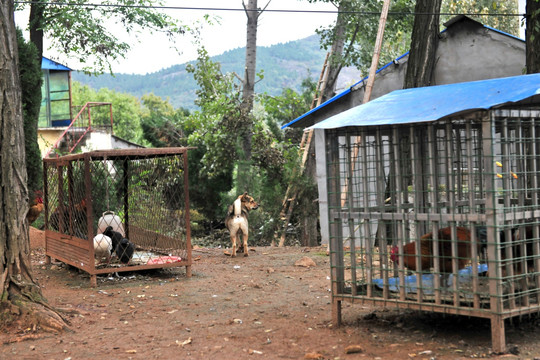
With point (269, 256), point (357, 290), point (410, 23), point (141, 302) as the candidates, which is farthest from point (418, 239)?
point (410, 23)

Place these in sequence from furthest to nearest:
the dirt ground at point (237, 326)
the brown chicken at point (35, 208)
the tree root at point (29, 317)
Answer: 1. the brown chicken at point (35, 208)
2. the tree root at point (29, 317)
3. the dirt ground at point (237, 326)

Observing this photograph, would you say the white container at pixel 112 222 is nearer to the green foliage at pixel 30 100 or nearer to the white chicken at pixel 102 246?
the white chicken at pixel 102 246

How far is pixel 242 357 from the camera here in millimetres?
6188

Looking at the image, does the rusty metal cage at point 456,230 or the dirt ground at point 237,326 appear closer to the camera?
the rusty metal cage at point 456,230

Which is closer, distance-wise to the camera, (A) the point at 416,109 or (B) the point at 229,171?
(A) the point at 416,109

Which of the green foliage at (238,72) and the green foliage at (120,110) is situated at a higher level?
the green foliage at (238,72)

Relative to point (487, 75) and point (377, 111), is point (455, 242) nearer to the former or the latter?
point (377, 111)

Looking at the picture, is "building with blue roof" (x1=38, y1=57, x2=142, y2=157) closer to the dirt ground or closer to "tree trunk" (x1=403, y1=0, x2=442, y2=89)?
"tree trunk" (x1=403, y1=0, x2=442, y2=89)

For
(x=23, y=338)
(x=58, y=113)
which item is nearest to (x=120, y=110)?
(x=58, y=113)

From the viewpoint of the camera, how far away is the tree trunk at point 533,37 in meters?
9.91

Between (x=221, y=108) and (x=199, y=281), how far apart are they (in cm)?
1023

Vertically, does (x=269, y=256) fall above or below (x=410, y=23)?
below

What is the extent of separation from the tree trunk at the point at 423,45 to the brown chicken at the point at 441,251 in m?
7.25

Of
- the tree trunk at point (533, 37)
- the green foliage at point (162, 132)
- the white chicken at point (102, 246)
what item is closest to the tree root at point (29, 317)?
the white chicken at point (102, 246)
